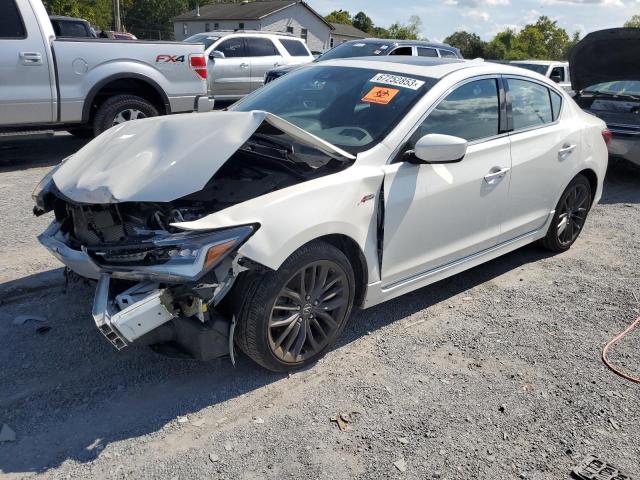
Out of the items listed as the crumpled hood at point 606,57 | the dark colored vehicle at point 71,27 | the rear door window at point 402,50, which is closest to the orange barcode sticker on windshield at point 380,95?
the crumpled hood at point 606,57

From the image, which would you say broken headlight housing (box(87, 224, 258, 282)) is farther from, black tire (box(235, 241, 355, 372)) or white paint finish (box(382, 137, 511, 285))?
white paint finish (box(382, 137, 511, 285))

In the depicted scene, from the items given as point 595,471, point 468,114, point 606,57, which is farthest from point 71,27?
point 595,471

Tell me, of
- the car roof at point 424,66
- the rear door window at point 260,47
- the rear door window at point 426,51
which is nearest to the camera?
Answer: the car roof at point 424,66

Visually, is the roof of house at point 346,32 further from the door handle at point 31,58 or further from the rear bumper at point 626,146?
the door handle at point 31,58

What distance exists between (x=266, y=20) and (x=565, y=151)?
49.2 meters

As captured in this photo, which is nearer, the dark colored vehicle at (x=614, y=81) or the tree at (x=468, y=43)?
the dark colored vehicle at (x=614, y=81)

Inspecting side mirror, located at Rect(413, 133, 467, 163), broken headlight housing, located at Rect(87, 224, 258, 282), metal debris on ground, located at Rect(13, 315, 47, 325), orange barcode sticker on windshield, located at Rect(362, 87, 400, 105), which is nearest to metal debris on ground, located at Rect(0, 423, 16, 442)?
broken headlight housing, located at Rect(87, 224, 258, 282)

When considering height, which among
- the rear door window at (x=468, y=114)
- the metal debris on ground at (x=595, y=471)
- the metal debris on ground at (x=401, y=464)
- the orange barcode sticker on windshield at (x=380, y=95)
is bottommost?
the metal debris on ground at (x=595, y=471)

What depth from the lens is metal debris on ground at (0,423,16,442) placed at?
2.79 m

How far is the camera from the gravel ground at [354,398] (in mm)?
2791

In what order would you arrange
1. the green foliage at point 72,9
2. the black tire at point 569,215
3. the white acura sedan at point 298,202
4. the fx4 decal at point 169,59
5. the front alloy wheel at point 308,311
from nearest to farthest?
the white acura sedan at point 298,202 → the front alloy wheel at point 308,311 → the black tire at point 569,215 → the fx4 decal at point 169,59 → the green foliage at point 72,9

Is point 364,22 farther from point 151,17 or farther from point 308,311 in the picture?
point 308,311

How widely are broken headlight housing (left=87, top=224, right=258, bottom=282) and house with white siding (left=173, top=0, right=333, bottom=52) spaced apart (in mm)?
49694

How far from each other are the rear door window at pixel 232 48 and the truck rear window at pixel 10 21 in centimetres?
655
